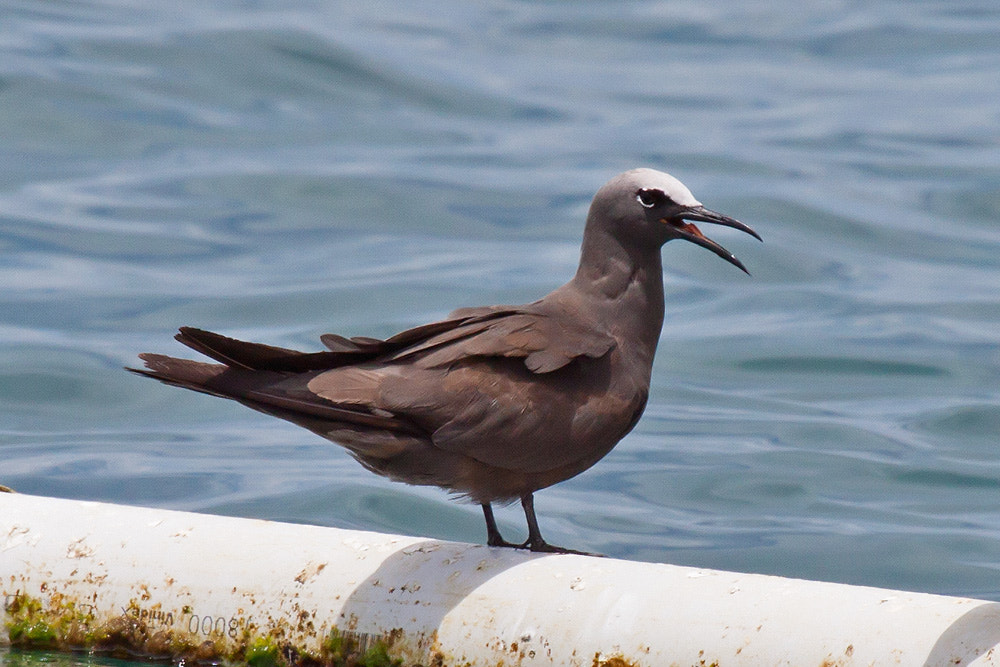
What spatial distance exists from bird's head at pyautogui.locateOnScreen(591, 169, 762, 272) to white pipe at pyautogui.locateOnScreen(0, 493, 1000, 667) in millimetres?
1445

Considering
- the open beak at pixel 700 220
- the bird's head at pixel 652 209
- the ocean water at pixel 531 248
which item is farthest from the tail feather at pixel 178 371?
the ocean water at pixel 531 248

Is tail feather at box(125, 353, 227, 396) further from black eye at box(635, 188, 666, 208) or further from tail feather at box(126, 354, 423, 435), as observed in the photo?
black eye at box(635, 188, 666, 208)

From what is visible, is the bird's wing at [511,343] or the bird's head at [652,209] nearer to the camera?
the bird's wing at [511,343]

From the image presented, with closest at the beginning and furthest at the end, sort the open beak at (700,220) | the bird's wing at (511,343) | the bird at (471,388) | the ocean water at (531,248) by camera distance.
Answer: the bird at (471,388), the bird's wing at (511,343), the open beak at (700,220), the ocean water at (531,248)

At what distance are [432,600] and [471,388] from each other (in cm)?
81

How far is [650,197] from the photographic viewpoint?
17.6 ft

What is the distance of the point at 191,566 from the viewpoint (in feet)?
14.4

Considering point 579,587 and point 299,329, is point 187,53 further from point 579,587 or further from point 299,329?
point 579,587

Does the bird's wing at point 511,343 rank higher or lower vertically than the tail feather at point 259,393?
higher

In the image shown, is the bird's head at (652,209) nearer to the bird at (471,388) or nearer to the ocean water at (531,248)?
the bird at (471,388)

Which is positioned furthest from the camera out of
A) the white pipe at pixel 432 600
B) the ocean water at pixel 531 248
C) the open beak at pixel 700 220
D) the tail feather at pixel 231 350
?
the ocean water at pixel 531 248

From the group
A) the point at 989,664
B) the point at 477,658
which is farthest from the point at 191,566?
the point at 989,664

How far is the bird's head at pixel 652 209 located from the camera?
532 cm

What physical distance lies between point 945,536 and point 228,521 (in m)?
4.76
